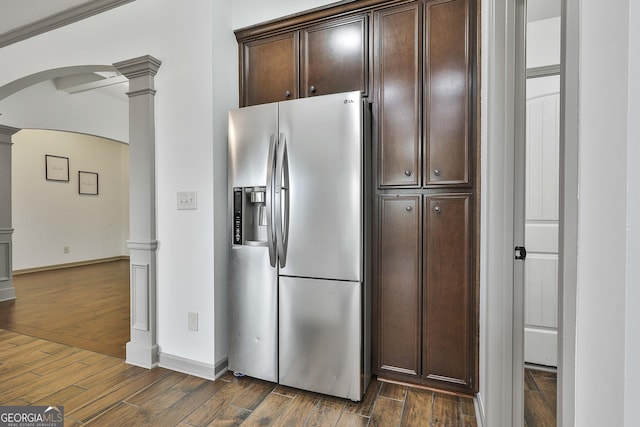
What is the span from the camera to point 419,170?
2.05m

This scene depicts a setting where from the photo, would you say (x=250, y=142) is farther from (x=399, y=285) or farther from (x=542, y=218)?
(x=542, y=218)

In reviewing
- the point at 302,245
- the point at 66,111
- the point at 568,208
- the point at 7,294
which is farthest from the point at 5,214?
the point at 568,208

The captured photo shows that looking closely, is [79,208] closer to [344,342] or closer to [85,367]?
[85,367]

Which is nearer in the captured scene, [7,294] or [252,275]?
[252,275]

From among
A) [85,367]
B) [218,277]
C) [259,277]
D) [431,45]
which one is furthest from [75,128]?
[431,45]

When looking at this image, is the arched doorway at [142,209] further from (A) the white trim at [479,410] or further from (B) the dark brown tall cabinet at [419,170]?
(A) the white trim at [479,410]

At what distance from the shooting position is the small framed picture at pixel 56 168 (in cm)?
595

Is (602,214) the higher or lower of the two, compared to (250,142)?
lower

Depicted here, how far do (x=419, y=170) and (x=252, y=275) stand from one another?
1281mm

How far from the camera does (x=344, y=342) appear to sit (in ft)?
6.34

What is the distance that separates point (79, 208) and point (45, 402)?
5.75 meters

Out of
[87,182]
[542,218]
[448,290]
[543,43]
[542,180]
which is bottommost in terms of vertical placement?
[448,290]

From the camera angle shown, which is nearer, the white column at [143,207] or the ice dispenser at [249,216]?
the ice dispenser at [249,216]

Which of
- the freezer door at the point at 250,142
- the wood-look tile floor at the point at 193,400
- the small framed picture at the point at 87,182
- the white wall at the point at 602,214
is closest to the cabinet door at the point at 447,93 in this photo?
the freezer door at the point at 250,142
